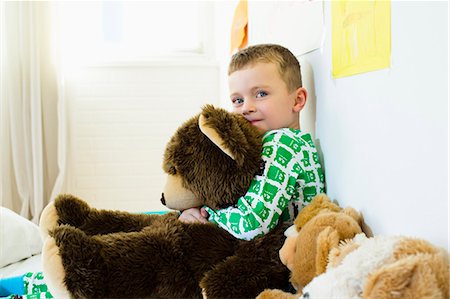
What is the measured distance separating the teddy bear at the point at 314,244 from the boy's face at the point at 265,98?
314mm

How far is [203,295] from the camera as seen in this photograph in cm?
80

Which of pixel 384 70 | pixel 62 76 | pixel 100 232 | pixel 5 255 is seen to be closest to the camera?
pixel 384 70

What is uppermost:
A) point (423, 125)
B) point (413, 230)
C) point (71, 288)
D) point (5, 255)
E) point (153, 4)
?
point (153, 4)

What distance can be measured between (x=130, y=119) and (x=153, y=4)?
0.64 m

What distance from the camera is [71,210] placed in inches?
40.5

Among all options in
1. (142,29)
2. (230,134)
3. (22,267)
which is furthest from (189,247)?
(142,29)

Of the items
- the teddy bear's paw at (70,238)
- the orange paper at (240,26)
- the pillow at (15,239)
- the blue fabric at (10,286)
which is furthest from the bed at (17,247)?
the orange paper at (240,26)

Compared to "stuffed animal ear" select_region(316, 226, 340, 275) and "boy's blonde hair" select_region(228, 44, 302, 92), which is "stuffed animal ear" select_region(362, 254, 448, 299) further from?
"boy's blonde hair" select_region(228, 44, 302, 92)

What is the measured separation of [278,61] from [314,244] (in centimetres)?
49

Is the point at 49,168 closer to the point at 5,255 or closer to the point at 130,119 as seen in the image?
the point at 130,119

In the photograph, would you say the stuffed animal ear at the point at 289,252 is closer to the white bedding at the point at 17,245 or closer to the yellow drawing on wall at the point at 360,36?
the yellow drawing on wall at the point at 360,36

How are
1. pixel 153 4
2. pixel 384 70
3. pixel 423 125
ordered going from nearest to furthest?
pixel 423 125 → pixel 384 70 → pixel 153 4

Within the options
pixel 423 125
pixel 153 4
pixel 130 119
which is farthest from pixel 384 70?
pixel 153 4

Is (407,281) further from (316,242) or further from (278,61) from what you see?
(278,61)
